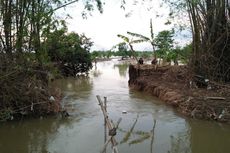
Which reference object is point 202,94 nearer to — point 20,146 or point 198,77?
point 198,77

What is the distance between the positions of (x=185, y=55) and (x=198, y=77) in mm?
2022

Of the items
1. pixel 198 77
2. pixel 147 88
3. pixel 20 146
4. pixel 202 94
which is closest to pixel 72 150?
pixel 20 146

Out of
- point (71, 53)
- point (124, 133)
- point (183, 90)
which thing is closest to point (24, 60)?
point (124, 133)

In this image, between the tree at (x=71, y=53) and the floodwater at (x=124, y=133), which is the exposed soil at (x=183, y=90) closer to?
the floodwater at (x=124, y=133)

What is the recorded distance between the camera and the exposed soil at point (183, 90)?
9.65m

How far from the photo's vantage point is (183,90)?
1238 centimetres

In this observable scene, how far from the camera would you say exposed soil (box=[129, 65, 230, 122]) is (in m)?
9.65

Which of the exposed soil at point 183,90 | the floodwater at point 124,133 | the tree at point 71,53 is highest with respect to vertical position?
the tree at point 71,53

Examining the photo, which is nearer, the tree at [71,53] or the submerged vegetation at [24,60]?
the submerged vegetation at [24,60]

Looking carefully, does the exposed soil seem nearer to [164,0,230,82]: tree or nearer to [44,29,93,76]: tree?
[164,0,230,82]: tree

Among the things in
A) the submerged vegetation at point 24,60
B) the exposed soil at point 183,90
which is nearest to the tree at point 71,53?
the exposed soil at point 183,90

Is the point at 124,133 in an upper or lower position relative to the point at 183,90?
lower

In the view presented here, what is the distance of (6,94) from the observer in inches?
361

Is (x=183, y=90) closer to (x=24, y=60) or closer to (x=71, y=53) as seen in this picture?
(x=24, y=60)
